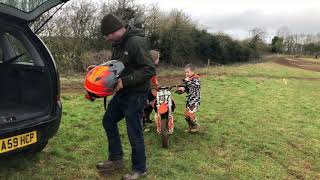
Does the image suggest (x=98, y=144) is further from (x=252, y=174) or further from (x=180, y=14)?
(x=180, y=14)

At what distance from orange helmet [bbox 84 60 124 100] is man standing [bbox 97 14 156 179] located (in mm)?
94

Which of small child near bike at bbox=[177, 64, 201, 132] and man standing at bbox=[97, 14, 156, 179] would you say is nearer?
man standing at bbox=[97, 14, 156, 179]

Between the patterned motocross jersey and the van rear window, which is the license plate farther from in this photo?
the patterned motocross jersey

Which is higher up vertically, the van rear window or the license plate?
the van rear window

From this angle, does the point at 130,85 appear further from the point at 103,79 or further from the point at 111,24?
the point at 111,24

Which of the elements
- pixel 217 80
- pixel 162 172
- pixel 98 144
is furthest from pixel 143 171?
pixel 217 80

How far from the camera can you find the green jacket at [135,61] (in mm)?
4969

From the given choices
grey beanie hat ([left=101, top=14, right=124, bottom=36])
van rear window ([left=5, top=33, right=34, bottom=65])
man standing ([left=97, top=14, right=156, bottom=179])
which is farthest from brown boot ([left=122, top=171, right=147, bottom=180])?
van rear window ([left=5, top=33, right=34, bottom=65])

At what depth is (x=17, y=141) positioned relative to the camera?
15.5ft

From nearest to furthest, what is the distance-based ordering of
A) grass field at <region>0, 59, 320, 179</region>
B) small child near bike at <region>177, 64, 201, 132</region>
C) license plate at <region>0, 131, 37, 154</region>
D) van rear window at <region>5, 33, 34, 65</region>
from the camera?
license plate at <region>0, 131, 37, 154</region> → van rear window at <region>5, 33, 34, 65</region> → grass field at <region>0, 59, 320, 179</region> → small child near bike at <region>177, 64, 201, 132</region>

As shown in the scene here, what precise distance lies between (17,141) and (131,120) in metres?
1.33

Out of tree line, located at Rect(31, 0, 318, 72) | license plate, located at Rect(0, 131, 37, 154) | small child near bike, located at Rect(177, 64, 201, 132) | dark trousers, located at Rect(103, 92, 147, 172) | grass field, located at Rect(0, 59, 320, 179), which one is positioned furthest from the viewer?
tree line, located at Rect(31, 0, 318, 72)

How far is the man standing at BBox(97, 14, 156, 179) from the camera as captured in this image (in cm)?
498

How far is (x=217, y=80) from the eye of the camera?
20.0 m
